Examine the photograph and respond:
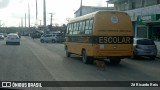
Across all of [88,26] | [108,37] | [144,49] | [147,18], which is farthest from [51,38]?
[108,37]

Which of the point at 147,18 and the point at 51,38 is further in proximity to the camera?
the point at 51,38

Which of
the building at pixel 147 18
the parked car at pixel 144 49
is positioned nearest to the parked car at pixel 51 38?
the building at pixel 147 18

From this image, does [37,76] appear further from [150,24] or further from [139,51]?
[150,24]

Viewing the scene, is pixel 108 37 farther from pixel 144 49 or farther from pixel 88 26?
pixel 144 49

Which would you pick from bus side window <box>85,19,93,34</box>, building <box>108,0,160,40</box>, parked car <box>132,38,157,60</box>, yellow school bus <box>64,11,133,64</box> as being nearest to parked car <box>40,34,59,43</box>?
building <box>108,0,160,40</box>

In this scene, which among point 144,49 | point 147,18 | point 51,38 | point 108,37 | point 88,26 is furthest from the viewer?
point 51,38

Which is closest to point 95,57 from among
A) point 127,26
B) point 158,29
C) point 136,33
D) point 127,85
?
point 127,26

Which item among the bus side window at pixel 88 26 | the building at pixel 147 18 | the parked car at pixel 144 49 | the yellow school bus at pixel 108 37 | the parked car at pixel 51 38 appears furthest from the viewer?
the parked car at pixel 51 38

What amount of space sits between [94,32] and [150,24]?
63.4ft

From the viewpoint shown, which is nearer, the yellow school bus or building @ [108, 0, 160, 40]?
the yellow school bus

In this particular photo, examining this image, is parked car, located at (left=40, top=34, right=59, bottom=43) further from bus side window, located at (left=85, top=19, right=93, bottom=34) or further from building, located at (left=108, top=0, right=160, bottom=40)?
bus side window, located at (left=85, top=19, right=93, bottom=34)

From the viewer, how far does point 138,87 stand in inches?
444

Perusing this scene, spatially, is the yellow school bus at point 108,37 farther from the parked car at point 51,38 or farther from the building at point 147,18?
the parked car at point 51,38

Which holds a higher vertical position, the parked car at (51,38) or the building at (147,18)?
the building at (147,18)
